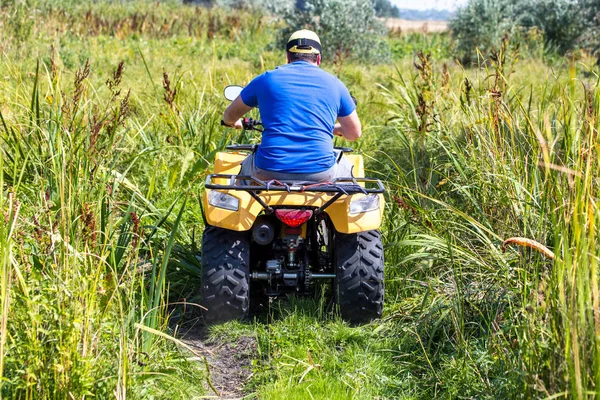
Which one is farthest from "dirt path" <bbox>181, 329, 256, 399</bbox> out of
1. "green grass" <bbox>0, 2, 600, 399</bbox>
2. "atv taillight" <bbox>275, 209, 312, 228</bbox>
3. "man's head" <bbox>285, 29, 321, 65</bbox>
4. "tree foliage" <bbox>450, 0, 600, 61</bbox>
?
"tree foliage" <bbox>450, 0, 600, 61</bbox>

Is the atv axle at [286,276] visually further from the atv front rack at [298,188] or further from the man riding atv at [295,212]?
the atv front rack at [298,188]

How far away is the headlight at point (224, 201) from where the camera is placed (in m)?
3.96

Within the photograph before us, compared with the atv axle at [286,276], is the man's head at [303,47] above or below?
above

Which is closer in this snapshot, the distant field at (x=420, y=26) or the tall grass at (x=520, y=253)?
the tall grass at (x=520, y=253)

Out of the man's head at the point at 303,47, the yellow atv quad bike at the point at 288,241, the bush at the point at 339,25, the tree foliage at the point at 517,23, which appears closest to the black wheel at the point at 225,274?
the yellow atv quad bike at the point at 288,241

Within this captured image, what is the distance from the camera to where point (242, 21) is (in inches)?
806

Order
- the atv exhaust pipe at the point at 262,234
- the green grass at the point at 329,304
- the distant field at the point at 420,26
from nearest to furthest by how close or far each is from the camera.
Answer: the green grass at the point at 329,304, the atv exhaust pipe at the point at 262,234, the distant field at the point at 420,26

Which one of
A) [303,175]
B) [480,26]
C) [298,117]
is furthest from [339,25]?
[303,175]

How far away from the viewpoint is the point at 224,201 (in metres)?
3.98

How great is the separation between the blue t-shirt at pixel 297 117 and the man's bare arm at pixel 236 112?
22 cm

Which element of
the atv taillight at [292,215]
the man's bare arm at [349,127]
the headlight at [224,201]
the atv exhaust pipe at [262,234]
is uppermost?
the man's bare arm at [349,127]

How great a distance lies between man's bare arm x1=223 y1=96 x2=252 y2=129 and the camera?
4551 millimetres

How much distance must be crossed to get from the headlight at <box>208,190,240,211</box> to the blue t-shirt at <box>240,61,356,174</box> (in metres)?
0.31

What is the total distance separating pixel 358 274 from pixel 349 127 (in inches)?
37.8
